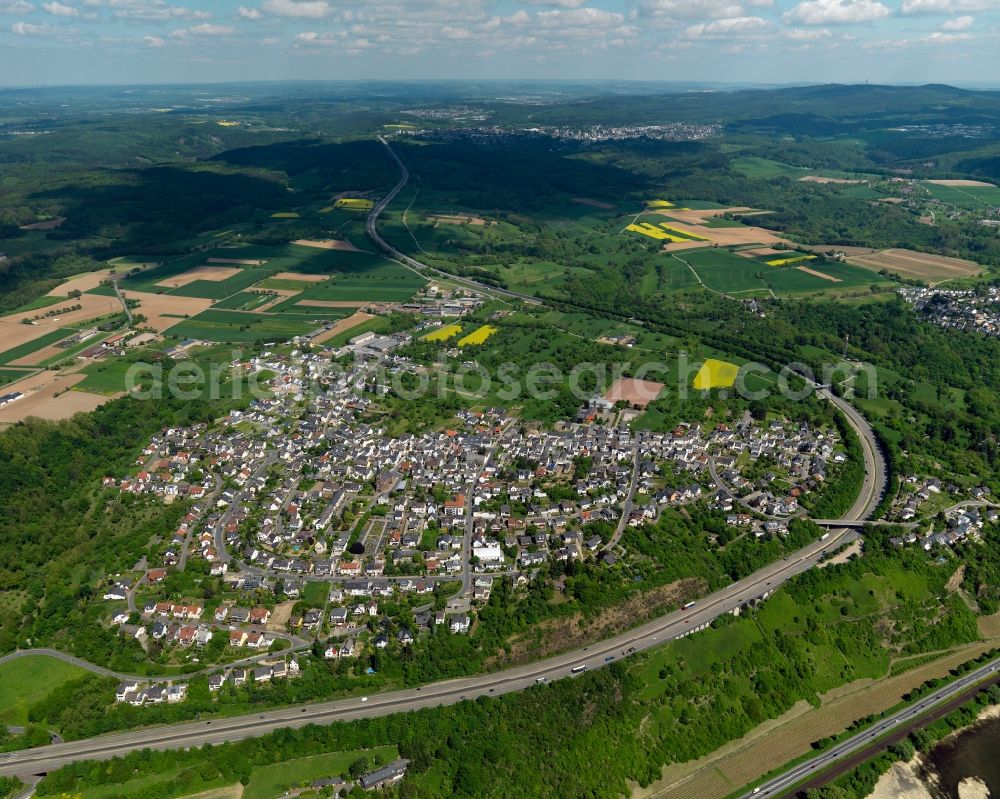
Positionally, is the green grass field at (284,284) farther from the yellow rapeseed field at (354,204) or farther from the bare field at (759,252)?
the bare field at (759,252)

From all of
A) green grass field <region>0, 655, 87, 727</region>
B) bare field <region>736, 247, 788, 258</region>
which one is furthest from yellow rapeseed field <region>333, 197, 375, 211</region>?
green grass field <region>0, 655, 87, 727</region>

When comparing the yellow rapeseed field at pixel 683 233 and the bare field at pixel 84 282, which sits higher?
the yellow rapeseed field at pixel 683 233

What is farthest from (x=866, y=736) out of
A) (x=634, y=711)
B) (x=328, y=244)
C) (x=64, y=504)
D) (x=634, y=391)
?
(x=328, y=244)

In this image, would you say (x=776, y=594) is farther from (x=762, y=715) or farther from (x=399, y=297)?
(x=399, y=297)

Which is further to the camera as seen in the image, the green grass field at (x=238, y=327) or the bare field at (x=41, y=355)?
the green grass field at (x=238, y=327)

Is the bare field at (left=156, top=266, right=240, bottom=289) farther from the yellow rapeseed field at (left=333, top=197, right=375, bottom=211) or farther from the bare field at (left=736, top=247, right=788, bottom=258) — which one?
the bare field at (left=736, top=247, right=788, bottom=258)

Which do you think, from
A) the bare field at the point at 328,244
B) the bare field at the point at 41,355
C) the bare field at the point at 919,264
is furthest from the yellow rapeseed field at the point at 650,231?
the bare field at the point at 41,355
